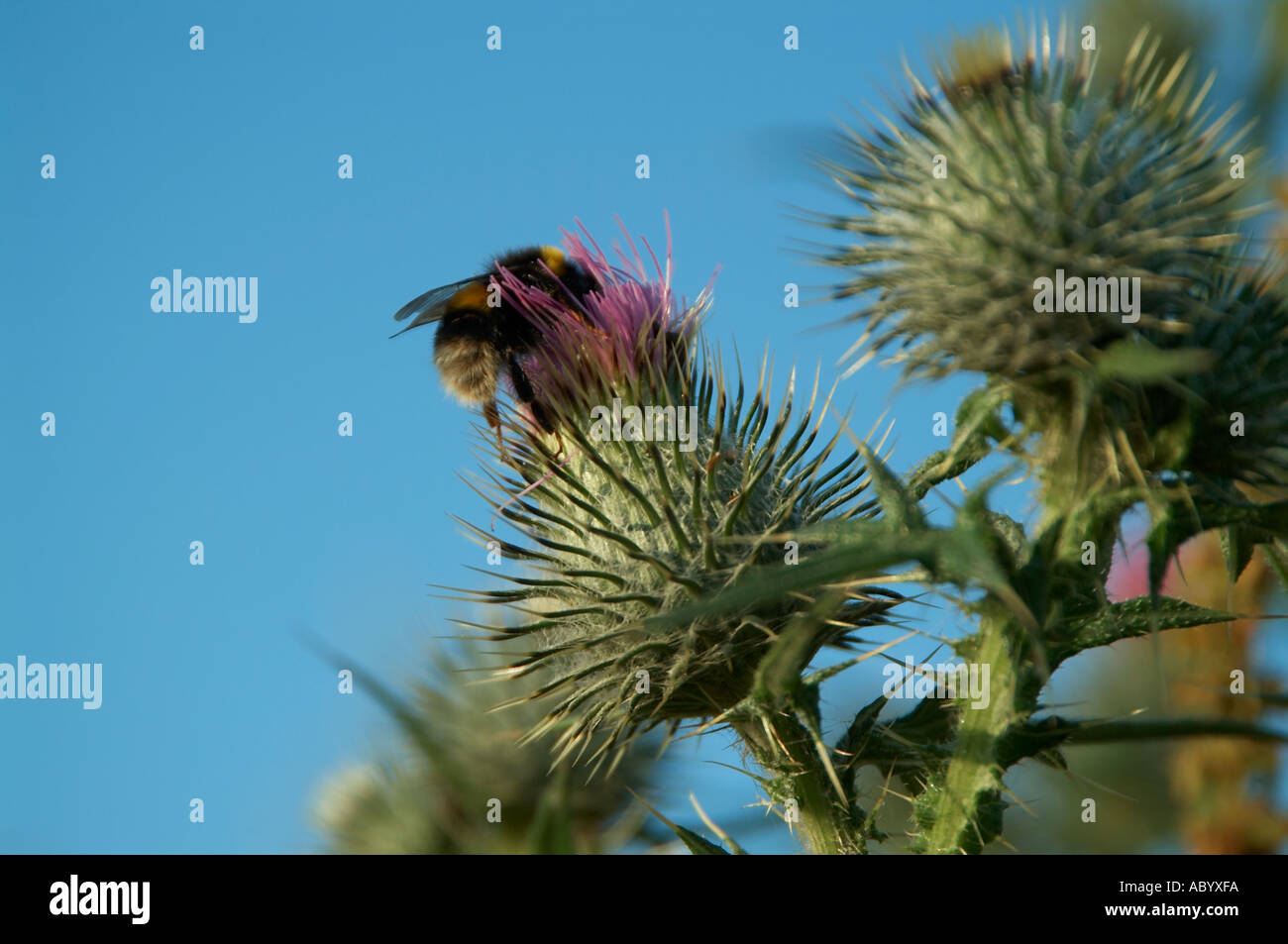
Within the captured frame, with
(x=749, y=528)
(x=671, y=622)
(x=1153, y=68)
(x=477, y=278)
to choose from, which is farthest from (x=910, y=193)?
(x=477, y=278)

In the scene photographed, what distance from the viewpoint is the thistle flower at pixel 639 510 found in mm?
4516

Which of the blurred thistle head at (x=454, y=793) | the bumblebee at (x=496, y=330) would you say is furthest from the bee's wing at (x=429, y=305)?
the blurred thistle head at (x=454, y=793)

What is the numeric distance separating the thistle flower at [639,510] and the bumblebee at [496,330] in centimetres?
10

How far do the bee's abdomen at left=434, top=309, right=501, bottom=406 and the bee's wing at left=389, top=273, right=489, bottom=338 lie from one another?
7.4 inches

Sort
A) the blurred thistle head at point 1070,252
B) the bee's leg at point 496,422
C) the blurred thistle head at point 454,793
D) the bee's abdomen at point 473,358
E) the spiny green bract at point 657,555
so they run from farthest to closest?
the blurred thistle head at point 454,793, the bee's abdomen at point 473,358, the bee's leg at point 496,422, the spiny green bract at point 657,555, the blurred thistle head at point 1070,252

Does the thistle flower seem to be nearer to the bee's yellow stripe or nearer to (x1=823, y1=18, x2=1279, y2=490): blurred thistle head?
the bee's yellow stripe

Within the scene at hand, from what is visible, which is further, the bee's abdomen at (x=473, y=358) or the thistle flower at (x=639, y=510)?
the bee's abdomen at (x=473, y=358)

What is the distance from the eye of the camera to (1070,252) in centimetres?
362

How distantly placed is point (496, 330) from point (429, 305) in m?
0.51

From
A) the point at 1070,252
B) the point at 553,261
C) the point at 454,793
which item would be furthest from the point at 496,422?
the point at 1070,252

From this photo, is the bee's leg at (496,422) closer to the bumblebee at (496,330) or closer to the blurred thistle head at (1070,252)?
the bumblebee at (496,330)

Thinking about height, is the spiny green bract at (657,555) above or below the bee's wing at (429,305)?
below
